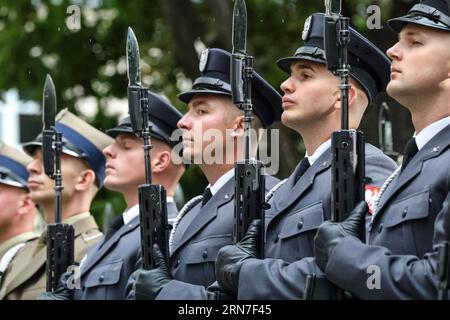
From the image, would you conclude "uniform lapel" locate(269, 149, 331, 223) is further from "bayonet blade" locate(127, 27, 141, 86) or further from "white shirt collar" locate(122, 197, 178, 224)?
"white shirt collar" locate(122, 197, 178, 224)

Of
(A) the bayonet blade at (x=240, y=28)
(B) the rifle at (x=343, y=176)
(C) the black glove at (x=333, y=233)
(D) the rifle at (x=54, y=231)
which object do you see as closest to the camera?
(C) the black glove at (x=333, y=233)

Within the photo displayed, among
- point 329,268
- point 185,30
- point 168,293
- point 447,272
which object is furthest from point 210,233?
point 185,30

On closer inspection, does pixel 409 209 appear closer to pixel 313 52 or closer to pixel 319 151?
pixel 319 151

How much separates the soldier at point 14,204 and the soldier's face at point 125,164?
1.57 metres

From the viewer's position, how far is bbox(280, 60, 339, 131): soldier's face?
668 centimetres

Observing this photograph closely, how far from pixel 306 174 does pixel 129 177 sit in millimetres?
1902

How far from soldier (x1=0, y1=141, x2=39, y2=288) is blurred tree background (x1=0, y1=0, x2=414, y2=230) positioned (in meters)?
2.66

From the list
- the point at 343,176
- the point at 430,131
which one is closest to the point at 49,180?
the point at 343,176

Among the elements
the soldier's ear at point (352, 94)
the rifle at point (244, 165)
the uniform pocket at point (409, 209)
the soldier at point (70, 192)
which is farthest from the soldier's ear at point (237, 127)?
the soldier at point (70, 192)

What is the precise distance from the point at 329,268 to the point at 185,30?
6.89 m

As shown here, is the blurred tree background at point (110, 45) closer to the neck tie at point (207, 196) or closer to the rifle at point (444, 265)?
the neck tie at point (207, 196)

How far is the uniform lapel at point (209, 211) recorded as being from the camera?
7066 millimetres

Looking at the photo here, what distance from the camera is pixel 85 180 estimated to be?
9289 mm

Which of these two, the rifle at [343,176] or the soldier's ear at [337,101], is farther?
the soldier's ear at [337,101]
